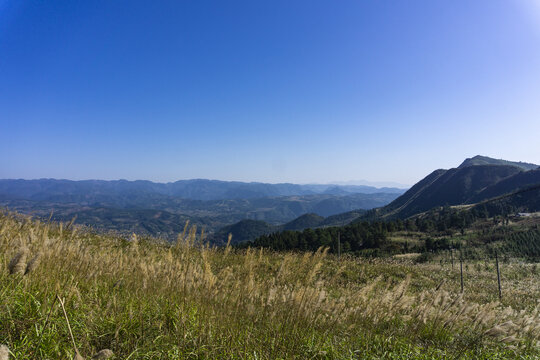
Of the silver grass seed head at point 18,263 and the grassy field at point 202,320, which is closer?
the silver grass seed head at point 18,263

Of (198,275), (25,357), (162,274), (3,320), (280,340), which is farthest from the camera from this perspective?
(162,274)

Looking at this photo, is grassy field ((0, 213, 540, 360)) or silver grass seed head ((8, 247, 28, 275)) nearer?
silver grass seed head ((8, 247, 28, 275))

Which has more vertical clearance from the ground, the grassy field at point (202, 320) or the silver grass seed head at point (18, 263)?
the silver grass seed head at point (18, 263)

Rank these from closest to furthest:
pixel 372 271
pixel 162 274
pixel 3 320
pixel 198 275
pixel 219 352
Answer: pixel 3 320 < pixel 219 352 < pixel 198 275 < pixel 162 274 < pixel 372 271

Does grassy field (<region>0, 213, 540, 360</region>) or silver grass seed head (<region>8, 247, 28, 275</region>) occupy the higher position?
silver grass seed head (<region>8, 247, 28, 275</region>)

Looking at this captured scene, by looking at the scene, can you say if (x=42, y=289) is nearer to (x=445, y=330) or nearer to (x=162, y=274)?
(x=162, y=274)

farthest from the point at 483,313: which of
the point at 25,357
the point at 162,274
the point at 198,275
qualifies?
the point at 25,357

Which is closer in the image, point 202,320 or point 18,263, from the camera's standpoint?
point 18,263

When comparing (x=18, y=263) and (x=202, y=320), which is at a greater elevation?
(x=18, y=263)

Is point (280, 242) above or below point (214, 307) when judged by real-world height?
below

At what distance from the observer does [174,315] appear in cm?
333

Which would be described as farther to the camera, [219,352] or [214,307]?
[214,307]

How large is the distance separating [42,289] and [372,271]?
13891 mm

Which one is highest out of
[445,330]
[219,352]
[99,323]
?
[99,323]
